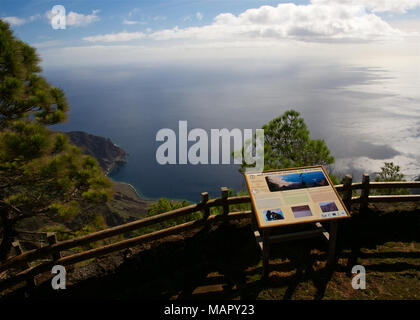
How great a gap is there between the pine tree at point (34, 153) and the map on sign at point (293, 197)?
534 centimetres

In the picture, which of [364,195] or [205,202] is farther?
[364,195]

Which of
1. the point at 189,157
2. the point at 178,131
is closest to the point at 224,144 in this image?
the point at 189,157

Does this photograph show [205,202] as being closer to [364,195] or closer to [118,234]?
[118,234]

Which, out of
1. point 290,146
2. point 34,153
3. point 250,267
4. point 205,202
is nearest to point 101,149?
point 290,146

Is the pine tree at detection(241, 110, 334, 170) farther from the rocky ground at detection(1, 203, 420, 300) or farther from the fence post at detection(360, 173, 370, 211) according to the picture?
the rocky ground at detection(1, 203, 420, 300)

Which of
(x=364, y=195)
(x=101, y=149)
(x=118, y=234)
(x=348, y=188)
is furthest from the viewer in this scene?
(x=101, y=149)

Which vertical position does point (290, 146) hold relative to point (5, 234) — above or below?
above

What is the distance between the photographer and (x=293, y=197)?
4.53m

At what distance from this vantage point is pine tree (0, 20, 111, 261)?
254 inches

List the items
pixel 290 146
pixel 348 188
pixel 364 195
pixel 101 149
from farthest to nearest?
1. pixel 101 149
2. pixel 290 146
3. pixel 364 195
4. pixel 348 188

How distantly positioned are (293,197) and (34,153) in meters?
6.05
